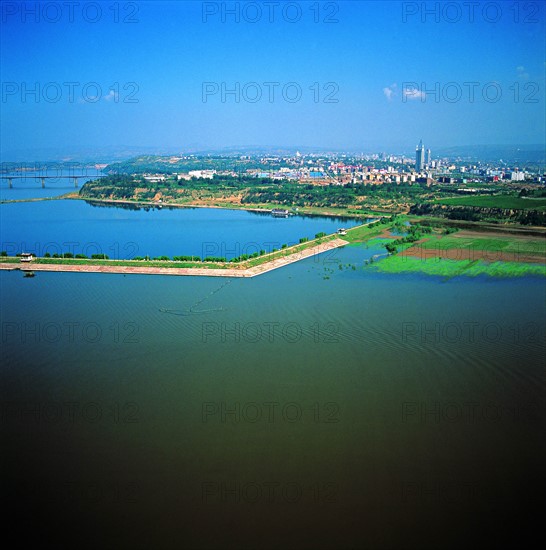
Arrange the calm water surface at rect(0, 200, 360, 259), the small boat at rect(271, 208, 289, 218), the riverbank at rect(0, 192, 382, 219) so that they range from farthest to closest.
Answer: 1. the riverbank at rect(0, 192, 382, 219)
2. the small boat at rect(271, 208, 289, 218)
3. the calm water surface at rect(0, 200, 360, 259)

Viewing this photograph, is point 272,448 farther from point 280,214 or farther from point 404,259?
point 280,214

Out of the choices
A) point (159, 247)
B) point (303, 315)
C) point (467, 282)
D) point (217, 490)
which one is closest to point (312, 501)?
point (217, 490)

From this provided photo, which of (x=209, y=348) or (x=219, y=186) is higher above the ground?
(x=219, y=186)

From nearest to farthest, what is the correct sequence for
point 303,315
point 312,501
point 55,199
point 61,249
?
point 312,501 → point 303,315 → point 61,249 → point 55,199

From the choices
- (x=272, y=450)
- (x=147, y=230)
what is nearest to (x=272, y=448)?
(x=272, y=450)

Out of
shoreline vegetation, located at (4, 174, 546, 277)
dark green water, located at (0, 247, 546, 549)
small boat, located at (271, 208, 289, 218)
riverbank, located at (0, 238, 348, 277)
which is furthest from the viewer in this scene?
small boat, located at (271, 208, 289, 218)

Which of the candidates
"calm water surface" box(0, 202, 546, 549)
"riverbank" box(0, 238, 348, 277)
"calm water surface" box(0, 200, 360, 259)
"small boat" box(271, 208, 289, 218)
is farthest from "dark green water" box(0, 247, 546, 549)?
"small boat" box(271, 208, 289, 218)

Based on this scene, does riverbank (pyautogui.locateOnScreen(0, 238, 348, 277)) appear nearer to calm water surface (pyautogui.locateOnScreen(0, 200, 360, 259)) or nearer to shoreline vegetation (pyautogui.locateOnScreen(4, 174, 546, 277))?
shoreline vegetation (pyautogui.locateOnScreen(4, 174, 546, 277))

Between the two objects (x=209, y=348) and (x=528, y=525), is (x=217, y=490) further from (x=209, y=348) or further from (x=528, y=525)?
(x=209, y=348)
